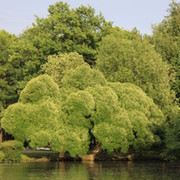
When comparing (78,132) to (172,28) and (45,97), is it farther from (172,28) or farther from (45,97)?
(172,28)

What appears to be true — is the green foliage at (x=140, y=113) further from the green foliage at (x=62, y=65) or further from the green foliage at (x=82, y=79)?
the green foliage at (x=62, y=65)

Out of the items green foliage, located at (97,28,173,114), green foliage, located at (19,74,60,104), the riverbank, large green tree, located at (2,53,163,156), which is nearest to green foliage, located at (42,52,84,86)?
green foliage, located at (97,28,173,114)

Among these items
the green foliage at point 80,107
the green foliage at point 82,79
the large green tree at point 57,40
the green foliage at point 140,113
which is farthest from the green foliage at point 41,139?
the large green tree at point 57,40

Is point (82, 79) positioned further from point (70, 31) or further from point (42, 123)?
point (70, 31)

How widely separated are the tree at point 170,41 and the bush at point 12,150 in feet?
75.4

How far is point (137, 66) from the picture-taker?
63844 millimetres

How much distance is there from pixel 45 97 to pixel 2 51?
2480cm

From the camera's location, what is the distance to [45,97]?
186ft

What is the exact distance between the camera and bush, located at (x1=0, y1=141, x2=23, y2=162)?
54.9 metres

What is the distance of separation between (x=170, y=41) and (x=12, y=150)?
28.0m

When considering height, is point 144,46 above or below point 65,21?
below

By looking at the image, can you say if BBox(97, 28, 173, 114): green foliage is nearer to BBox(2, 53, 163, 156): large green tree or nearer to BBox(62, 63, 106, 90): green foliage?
BBox(2, 53, 163, 156): large green tree

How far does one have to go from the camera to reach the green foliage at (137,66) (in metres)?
62.6

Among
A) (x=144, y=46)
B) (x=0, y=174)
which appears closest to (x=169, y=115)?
(x=144, y=46)
